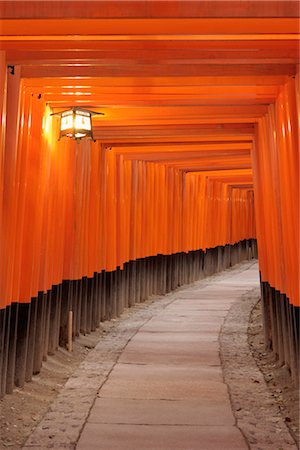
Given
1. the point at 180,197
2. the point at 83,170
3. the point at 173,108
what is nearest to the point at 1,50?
the point at 173,108

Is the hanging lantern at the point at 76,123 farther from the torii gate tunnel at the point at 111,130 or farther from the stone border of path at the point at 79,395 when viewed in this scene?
the stone border of path at the point at 79,395

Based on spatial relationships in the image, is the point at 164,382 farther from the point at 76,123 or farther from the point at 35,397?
the point at 76,123

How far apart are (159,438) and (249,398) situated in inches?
61.3

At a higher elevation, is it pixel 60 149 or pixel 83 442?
pixel 60 149

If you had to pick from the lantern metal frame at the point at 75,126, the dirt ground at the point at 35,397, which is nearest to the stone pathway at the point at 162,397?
the dirt ground at the point at 35,397

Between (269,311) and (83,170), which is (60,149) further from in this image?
(269,311)

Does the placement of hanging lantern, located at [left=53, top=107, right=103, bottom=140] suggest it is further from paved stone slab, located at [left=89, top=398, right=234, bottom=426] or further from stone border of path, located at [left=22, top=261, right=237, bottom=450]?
paved stone slab, located at [left=89, top=398, right=234, bottom=426]

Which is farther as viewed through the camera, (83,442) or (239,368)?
(239,368)

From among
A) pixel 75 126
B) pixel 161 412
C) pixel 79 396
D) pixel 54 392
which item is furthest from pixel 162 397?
pixel 75 126

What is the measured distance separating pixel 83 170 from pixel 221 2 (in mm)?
4838

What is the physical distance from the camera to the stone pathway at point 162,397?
462 centimetres

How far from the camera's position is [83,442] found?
14.9 ft

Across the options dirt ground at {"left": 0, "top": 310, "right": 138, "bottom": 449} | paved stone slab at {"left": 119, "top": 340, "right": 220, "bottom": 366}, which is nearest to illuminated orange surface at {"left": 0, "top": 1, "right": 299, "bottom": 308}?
dirt ground at {"left": 0, "top": 310, "right": 138, "bottom": 449}

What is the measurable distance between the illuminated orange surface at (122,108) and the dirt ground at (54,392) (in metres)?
0.92
